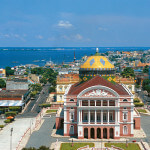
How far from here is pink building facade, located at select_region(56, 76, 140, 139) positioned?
Answer: 59625 mm

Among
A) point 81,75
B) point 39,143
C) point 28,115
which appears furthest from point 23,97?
point 39,143

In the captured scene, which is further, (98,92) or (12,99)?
(12,99)

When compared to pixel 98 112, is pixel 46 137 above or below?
below

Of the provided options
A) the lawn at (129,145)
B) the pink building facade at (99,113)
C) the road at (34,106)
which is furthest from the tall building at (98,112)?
the road at (34,106)

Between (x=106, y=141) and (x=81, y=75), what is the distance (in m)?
22.5

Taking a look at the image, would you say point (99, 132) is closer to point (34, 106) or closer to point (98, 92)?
point (98, 92)

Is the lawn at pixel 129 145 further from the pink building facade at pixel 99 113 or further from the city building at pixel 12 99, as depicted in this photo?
the city building at pixel 12 99

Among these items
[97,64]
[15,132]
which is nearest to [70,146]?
→ [15,132]

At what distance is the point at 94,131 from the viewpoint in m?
60.4

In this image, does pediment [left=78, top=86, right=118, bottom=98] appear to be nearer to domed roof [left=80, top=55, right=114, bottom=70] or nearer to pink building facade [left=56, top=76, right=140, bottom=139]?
pink building facade [left=56, top=76, right=140, bottom=139]

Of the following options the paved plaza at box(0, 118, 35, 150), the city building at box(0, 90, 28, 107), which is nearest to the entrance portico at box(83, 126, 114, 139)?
the paved plaza at box(0, 118, 35, 150)

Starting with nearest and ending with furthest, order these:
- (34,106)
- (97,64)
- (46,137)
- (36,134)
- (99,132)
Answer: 1. (99,132)
2. (46,137)
3. (36,134)
4. (97,64)
5. (34,106)

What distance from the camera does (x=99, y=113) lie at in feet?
204

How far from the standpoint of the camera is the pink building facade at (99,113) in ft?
196
